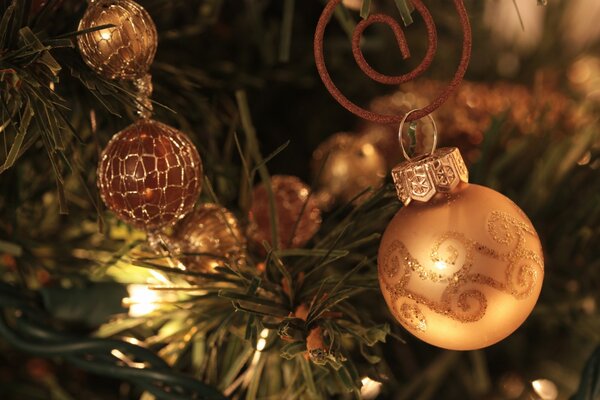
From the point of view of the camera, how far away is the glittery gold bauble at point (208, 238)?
38 cm

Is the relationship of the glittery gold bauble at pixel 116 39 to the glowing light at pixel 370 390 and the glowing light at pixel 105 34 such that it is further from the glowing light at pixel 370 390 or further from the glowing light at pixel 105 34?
the glowing light at pixel 370 390

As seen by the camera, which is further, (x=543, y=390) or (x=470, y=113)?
(x=470, y=113)

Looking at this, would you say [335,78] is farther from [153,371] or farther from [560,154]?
[153,371]

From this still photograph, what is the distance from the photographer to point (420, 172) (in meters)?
0.33

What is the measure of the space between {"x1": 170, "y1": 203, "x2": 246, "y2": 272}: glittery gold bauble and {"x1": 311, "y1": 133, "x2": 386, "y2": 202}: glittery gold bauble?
144 mm

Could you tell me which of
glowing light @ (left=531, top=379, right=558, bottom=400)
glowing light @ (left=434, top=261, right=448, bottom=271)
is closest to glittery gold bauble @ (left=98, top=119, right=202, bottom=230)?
glowing light @ (left=434, top=261, right=448, bottom=271)

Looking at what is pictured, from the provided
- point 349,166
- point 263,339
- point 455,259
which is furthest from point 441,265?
point 349,166

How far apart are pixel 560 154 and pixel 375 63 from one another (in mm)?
227

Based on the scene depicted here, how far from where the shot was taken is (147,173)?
1.15 feet

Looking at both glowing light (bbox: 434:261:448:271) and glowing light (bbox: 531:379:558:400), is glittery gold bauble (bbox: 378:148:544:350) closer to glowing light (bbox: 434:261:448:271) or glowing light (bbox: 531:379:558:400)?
glowing light (bbox: 434:261:448:271)

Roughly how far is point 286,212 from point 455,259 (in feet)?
0.52

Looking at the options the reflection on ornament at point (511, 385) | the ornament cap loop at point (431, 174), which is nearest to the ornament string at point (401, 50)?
the ornament cap loop at point (431, 174)

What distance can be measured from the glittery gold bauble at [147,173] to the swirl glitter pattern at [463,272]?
0.38ft

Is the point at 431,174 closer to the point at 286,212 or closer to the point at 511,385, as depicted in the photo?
the point at 286,212
